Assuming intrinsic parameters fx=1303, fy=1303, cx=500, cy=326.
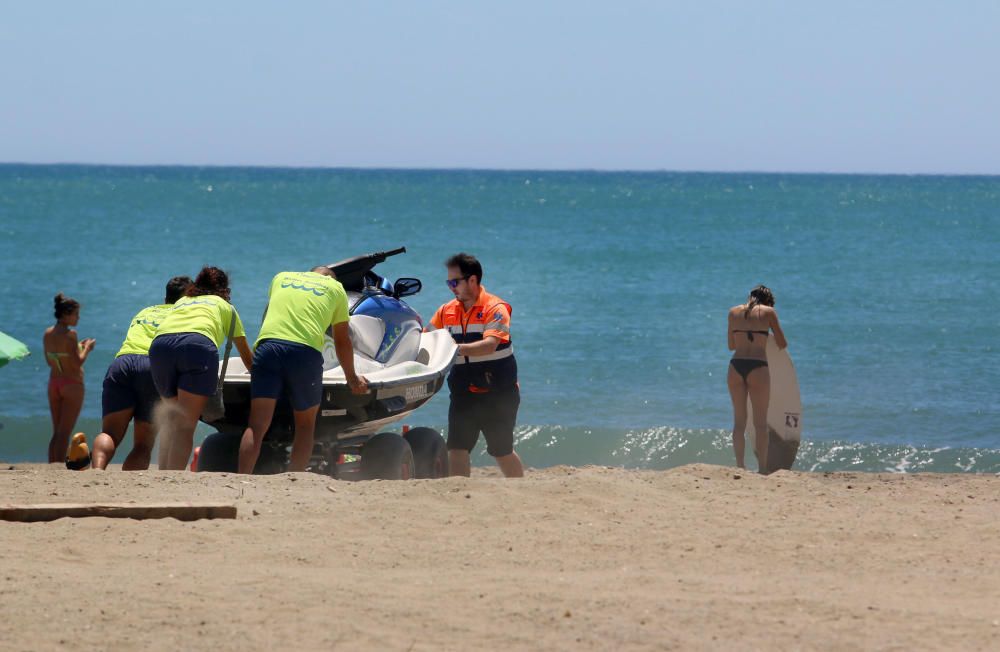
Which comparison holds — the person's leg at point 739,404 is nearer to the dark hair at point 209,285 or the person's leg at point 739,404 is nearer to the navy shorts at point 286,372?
the navy shorts at point 286,372

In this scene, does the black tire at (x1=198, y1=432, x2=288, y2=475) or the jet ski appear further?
the black tire at (x1=198, y1=432, x2=288, y2=475)

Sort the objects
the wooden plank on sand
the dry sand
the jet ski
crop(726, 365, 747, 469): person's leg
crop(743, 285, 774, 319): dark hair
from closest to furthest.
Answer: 1. the dry sand
2. the wooden plank on sand
3. the jet ski
4. crop(743, 285, 774, 319): dark hair
5. crop(726, 365, 747, 469): person's leg

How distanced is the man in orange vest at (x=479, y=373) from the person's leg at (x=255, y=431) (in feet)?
4.03

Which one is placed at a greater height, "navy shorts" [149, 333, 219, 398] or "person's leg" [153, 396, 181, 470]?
"navy shorts" [149, 333, 219, 398]

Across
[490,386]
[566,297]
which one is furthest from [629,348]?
[490,386]

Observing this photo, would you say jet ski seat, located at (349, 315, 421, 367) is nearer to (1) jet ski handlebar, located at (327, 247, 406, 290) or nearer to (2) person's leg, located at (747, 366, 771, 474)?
(1) jet ski handlebar, located at (327, 247, 406, 290)

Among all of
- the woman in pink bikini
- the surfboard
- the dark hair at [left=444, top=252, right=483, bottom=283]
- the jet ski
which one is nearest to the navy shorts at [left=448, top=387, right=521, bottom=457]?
the jet ski

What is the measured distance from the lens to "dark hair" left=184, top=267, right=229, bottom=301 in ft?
25.8

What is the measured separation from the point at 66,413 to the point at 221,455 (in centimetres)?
272

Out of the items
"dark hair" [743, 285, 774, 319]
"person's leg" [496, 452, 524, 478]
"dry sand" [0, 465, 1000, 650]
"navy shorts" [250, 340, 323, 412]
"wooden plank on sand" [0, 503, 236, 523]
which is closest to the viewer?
"dry sand" [0, 465, 1000, 650]

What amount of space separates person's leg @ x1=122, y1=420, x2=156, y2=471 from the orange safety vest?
191cm

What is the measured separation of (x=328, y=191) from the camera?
110125mm

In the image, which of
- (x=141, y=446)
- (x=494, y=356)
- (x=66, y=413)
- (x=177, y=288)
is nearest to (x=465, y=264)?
(x=494, y=356)

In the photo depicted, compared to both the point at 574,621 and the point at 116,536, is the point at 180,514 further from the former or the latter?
the point at 574,621
